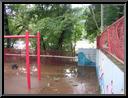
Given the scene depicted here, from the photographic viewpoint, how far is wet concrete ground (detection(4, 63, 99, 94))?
14.0 ft

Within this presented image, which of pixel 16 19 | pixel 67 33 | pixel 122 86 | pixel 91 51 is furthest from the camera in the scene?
pixel 91 51

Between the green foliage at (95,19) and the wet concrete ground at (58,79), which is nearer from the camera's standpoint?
the green foliage at (95,19)

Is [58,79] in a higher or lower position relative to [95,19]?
lower

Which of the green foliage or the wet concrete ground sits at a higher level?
the green foliage

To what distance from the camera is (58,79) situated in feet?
16.0

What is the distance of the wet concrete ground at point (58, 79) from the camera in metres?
4.26

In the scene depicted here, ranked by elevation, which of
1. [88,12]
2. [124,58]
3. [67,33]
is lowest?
[124,58]

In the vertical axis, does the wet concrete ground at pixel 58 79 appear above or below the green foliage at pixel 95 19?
below

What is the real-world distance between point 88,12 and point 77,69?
1.19 meters

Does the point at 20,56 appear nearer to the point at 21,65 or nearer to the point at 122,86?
the point at 21,65

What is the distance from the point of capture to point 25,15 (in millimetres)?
4477

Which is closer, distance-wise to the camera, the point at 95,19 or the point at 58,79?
the point at 95,19

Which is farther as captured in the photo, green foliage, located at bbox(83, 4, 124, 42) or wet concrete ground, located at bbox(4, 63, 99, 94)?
wet concrete ground, located at bbox(4, 63, 99, 94)

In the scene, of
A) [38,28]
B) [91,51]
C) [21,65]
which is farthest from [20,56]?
[91,51]
